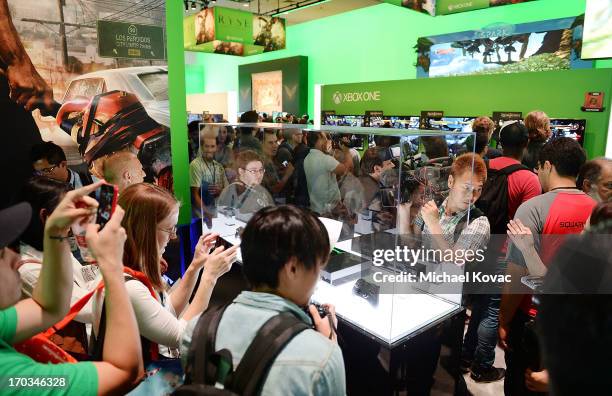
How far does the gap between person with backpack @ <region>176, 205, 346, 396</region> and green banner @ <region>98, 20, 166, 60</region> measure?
2436 millimetres

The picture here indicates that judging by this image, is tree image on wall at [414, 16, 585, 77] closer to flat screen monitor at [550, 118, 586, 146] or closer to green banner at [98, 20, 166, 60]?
flat screen monitor at [550, 118, 586, 146]

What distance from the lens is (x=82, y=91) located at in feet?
9.64

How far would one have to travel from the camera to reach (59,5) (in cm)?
277

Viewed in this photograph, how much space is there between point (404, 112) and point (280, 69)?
6.16m

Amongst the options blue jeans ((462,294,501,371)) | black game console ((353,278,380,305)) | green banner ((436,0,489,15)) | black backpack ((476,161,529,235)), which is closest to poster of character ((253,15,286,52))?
green banner ((436,0,489,15))

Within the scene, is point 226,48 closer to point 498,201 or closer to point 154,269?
point 498,201

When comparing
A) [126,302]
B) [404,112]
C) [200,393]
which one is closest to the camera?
[200,393]

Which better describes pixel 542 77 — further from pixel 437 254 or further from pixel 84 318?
pixel 84 318

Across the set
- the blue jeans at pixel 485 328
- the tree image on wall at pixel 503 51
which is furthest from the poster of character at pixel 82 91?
the tree image on wall at pixel 503 51

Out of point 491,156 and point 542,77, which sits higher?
point 542,77

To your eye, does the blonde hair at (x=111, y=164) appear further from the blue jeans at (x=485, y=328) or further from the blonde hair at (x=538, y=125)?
the blonde hair at (x=538, y=125)

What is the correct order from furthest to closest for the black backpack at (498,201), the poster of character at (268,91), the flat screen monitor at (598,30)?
the poster of character at (268,91) < the flat screen monitor at (598,30) < the black backpack at (498,201)

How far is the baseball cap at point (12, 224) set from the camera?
1060 millimetres

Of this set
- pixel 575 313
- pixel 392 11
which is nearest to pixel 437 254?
pixel 575 313
